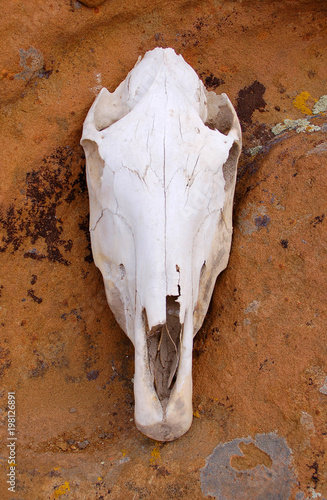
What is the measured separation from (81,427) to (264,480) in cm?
122

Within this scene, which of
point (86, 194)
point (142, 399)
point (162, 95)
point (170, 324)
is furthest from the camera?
point (86, 194)

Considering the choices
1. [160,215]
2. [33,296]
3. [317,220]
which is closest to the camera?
[160,215]

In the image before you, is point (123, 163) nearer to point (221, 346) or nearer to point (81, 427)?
point (221, 346)

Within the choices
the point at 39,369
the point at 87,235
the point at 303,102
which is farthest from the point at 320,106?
the point at 39,369

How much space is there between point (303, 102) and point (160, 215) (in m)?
1.94

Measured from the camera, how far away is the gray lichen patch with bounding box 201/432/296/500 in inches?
Answer: 106

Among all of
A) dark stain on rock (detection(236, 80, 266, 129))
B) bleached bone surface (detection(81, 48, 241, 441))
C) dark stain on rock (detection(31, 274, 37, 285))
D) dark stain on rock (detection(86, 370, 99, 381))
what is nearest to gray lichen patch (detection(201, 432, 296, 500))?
bleached bone surface (detection(81, 48, 241, 441))

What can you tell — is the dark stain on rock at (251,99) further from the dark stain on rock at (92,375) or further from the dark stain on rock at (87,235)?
the dark stain on rock at (92,375)

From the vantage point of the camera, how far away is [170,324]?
2895mm

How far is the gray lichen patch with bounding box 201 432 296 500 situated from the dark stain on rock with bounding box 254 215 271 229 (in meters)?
1.34

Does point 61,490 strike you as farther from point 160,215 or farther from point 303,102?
point 303,102

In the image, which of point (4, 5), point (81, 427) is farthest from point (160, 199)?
point (4, 5)

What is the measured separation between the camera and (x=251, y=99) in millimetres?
3959

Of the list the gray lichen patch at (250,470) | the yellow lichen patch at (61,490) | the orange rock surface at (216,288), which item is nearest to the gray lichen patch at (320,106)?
the orange rock surface at (216,288)
